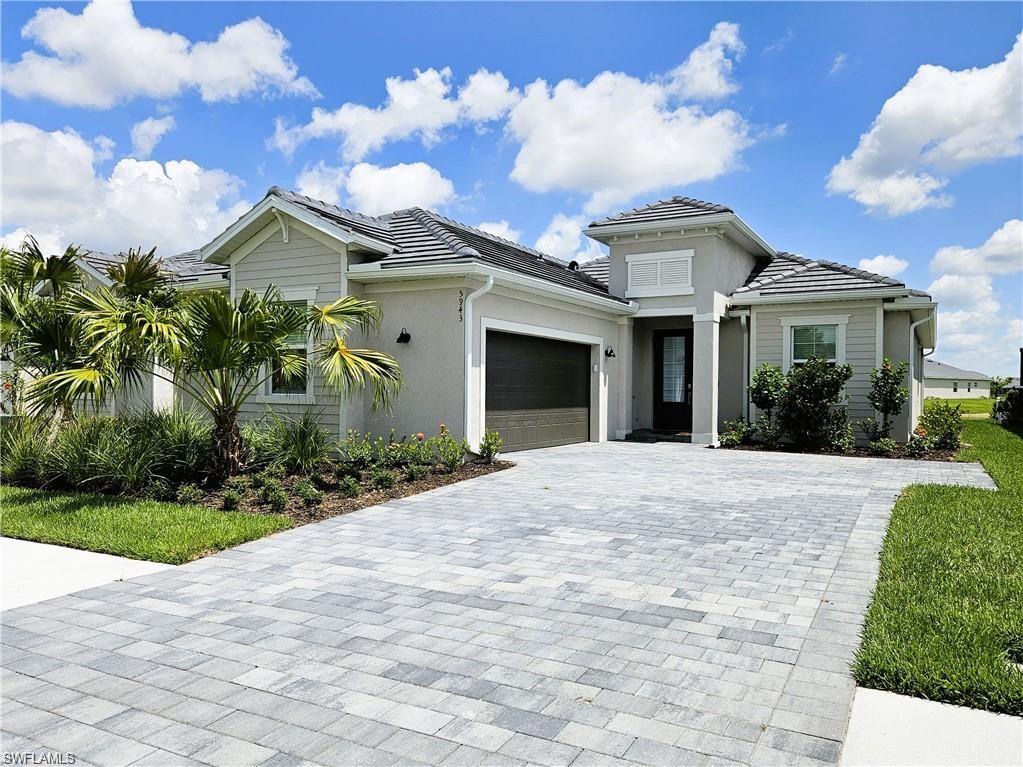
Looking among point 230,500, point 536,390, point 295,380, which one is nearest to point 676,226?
point 536,390

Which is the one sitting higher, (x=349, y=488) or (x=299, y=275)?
(x=299, y=275)

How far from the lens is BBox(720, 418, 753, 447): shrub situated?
15.6m

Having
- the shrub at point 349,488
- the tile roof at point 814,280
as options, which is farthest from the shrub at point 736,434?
the shrub at point 349,488

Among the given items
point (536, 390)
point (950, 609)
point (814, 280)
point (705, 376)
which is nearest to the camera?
point (950, 609)

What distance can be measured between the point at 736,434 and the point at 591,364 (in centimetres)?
375

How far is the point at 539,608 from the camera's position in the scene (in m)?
4.81

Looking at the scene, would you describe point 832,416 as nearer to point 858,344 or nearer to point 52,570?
point 858,344

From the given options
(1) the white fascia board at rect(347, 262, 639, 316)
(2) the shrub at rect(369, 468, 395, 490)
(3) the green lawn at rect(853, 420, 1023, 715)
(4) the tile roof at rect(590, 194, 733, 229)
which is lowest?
(3) the green lawn at rect(853, 420, 1023, 715)

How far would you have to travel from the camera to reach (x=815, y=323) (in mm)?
15727

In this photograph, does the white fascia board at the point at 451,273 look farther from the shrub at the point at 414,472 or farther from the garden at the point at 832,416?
the garden at the point at 832,416

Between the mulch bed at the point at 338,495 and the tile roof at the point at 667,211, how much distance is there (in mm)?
8448

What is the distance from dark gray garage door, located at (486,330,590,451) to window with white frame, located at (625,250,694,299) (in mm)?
2260

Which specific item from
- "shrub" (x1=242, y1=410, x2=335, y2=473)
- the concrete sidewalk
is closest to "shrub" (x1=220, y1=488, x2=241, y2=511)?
"shrub" (x1=242, y1=410, x2=335, y2=473)

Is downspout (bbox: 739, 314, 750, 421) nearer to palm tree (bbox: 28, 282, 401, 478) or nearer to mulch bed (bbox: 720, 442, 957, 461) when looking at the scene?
mulch bed (bbox: 720, 442, 957, 461)
